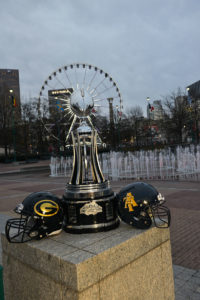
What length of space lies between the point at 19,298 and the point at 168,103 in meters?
44.5

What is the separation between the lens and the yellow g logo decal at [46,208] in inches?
109

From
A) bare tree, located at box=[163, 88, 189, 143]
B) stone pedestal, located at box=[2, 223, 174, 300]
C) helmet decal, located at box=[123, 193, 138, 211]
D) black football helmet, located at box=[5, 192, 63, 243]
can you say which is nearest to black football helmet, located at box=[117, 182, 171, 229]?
A: helmet decal, located at box=[123, 193, 138, 211]

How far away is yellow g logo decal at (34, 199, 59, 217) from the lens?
109 inches

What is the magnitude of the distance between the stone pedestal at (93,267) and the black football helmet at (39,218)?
10 centimetres

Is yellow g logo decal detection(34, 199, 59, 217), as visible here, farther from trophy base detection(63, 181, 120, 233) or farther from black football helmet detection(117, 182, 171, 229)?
black football helmet detection(117, 182, 171, 229)

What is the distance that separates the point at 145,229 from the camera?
9.63 ft

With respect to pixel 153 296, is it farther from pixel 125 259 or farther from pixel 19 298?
pixel 19 298

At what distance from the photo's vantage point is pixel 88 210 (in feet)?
9.80

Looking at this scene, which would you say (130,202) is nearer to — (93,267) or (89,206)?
(89,206)

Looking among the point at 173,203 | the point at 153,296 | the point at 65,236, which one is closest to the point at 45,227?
the point at 65,236

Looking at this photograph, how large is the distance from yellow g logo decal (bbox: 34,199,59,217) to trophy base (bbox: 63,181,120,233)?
227 millimetres

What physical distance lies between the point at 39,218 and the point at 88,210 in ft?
1.93

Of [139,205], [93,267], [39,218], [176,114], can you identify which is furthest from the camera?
[176,114]

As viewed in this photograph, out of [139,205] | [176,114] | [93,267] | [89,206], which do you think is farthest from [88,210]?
[176,114]
